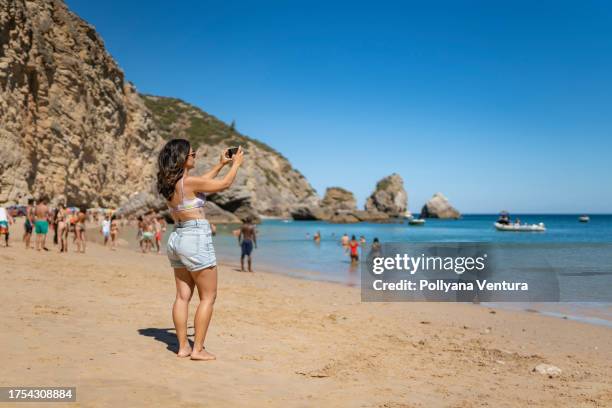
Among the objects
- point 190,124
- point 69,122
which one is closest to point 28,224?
point 69,122

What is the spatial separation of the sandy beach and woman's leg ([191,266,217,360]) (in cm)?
Result: 16

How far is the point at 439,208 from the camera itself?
13325 centimetres

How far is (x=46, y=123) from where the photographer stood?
39219mm

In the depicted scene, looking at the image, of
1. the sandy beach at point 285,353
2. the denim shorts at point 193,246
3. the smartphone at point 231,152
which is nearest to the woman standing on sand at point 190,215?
the denim shorts at point 193,246

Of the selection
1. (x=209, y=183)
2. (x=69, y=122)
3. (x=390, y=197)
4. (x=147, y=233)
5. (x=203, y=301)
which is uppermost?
(x=69, y=122)

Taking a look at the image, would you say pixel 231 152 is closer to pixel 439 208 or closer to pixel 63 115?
pixel 63 115

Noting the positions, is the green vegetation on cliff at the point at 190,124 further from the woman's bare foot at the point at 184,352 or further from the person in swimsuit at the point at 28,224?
the woman's bare foot at the point at 184,352

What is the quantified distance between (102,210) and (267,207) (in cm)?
6373

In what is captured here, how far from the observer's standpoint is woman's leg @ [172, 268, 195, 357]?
455cm

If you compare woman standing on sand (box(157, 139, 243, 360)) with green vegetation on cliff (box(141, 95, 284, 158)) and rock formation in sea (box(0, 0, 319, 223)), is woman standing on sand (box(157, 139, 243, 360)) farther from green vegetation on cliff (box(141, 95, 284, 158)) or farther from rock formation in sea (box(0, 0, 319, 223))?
green vegetation on cliff (box(141, 95, 284, 158))

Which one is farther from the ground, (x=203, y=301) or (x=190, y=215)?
(x=190, y=215)

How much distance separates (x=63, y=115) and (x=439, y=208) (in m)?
109

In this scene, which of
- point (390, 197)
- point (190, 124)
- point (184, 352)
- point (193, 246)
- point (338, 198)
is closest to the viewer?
point (193, 246)

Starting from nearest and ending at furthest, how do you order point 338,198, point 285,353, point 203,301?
point 203,301 → point 285,353 → point 338,198
